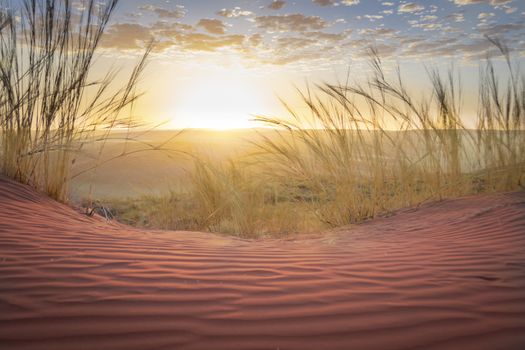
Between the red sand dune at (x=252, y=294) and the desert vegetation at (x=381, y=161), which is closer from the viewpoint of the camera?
the red sand dune at (x=252, y=294)

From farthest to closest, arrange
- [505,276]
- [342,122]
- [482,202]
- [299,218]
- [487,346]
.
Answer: [299,218] < [342,122] < [482,202] < [505,276] < [487,346]

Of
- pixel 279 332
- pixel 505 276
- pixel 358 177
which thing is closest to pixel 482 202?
pixel 358 177

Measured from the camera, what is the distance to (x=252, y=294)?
1315 millimetres

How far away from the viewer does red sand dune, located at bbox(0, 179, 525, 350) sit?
104 cm

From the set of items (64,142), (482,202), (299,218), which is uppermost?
(64,142)

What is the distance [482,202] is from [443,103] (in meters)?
1.50

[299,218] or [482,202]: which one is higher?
[482,202]

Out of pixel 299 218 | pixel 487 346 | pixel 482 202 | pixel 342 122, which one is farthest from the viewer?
pixel 299 218

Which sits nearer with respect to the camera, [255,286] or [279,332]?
[279,332]

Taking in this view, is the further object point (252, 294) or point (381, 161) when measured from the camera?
point (381, 161)

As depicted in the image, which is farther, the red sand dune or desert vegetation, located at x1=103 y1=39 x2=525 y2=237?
desert vegetation, located at x1=103 y1=39 x2=525 y2=237

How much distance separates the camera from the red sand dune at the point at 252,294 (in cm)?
104

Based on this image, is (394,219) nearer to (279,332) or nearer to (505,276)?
(505,276)

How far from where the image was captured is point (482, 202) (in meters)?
3.32
